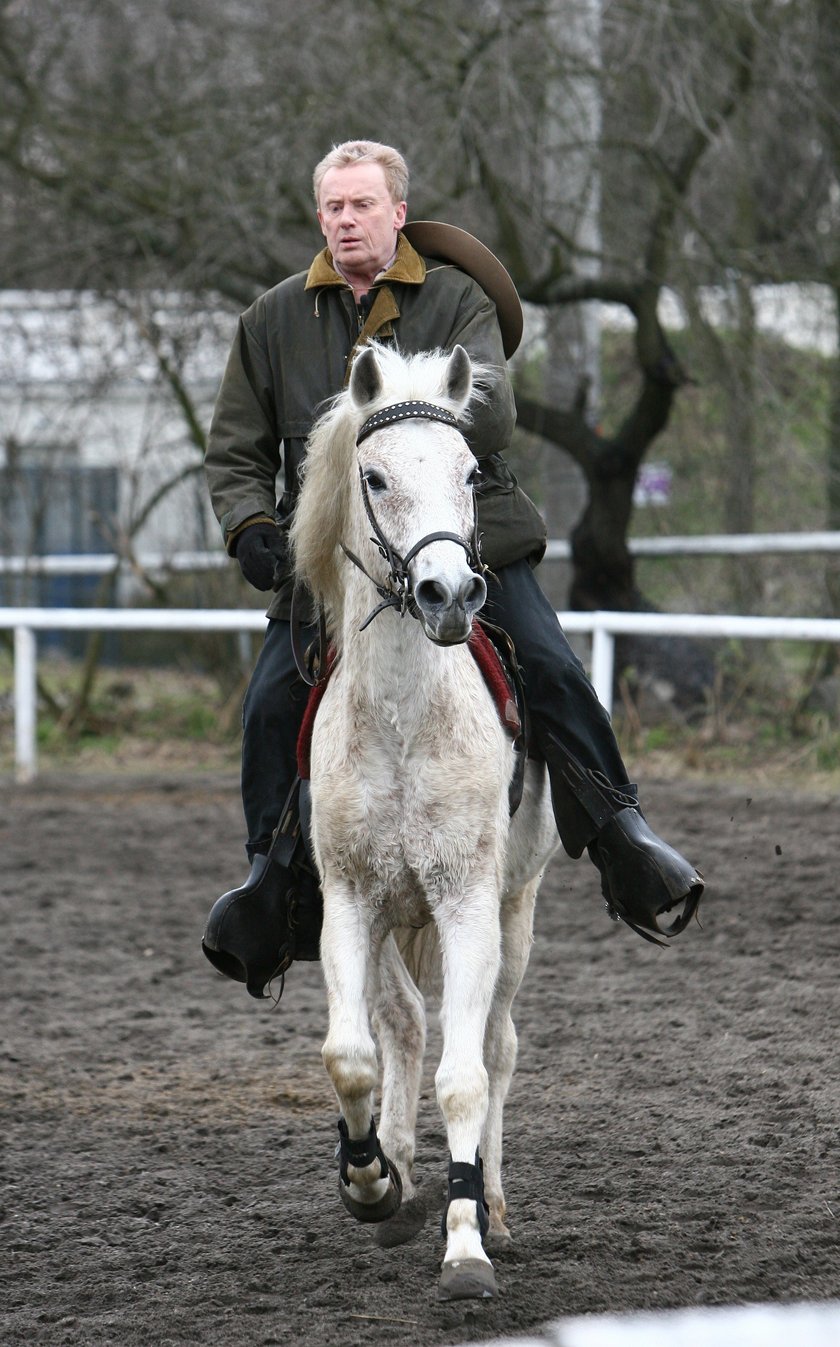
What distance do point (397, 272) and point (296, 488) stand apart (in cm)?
62

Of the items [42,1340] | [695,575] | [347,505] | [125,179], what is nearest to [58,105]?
[125,179]

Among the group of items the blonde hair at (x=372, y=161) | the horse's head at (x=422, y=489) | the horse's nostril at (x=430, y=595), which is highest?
the blonde hair at (x=372, y=161)

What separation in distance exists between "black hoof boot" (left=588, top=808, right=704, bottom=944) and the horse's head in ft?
3.45

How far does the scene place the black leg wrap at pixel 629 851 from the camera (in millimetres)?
4180

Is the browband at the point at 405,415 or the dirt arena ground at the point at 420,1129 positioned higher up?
the browband at the point at 405,415

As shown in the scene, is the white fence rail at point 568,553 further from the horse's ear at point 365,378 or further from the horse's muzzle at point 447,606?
the horse's muzzle at point 447,606

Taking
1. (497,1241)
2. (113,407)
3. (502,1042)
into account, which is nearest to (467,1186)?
(497,1241)

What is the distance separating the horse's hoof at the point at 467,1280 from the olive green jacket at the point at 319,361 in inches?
68.2

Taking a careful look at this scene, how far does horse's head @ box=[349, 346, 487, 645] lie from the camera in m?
3.24

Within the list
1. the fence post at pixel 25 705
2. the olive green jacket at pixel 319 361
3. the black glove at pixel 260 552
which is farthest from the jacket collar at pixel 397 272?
the fence post at pixel 25 705

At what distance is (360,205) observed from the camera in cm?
400

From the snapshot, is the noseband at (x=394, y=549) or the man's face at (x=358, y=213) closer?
the noseband at (x=394, y=549)

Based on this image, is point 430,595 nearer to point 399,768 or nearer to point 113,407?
point 399,768

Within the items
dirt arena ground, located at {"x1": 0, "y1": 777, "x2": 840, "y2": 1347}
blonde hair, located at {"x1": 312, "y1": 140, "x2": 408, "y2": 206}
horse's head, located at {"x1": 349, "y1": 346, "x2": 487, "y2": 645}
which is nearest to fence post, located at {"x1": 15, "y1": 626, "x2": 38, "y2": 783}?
dirt arena ground, located at {"x1": 0, "y1": 777, "x2": 840, "y2": 1347}
